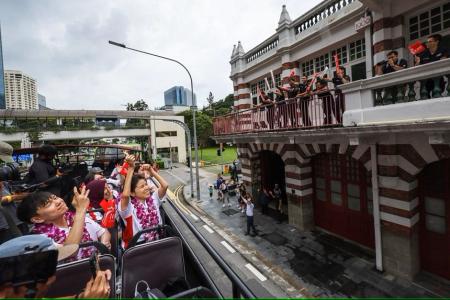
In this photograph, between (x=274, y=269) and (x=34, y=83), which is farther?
(x=34, y=83)

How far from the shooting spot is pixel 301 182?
10.7 metres

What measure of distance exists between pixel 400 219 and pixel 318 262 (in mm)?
2906

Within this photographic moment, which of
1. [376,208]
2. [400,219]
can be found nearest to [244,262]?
[376,208]

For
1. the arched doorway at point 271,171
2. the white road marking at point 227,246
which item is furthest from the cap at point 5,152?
the arched doorway at point 271,171

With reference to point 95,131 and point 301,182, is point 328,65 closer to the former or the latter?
point 301,182

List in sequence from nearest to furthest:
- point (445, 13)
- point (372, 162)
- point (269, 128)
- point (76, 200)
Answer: point (76, 200) < point (445, 13) < point (372, 162) < point (269, 128)

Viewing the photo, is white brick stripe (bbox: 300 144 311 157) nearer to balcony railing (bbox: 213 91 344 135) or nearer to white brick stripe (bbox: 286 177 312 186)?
white brick stripe (bbox: 286 177 312 186)

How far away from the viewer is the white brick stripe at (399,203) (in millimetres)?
6734

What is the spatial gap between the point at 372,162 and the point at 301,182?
12.0 feet

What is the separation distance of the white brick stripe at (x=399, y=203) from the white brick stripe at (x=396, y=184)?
1.22 feet

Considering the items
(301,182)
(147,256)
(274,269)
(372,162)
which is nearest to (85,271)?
(147,256)

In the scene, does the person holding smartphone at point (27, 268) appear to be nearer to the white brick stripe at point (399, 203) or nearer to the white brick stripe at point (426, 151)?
the white brick stripe at point (426, 151)

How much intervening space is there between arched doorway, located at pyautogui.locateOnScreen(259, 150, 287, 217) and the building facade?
3.10 meters

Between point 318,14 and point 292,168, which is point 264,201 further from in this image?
point 318,14
